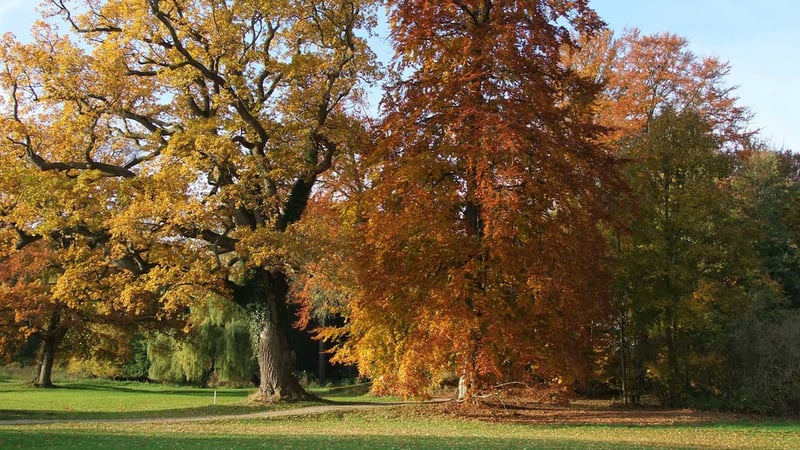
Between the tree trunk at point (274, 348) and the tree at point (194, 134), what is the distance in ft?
0.15

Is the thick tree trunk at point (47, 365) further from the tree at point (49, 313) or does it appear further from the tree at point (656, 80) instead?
the tree at point (656, 80)

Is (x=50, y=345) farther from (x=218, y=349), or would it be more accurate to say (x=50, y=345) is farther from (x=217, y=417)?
(x=217, y=417)

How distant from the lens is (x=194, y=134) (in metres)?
19.0

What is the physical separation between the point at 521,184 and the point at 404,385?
6.05m

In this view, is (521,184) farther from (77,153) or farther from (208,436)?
(77,153)

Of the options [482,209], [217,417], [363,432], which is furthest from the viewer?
[217,417]

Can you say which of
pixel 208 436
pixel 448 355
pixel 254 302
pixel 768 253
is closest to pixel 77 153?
pixel 254 302

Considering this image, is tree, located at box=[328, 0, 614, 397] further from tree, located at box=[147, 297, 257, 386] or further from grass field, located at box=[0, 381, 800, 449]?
tree, located at box=[147, 297, 257, 386]

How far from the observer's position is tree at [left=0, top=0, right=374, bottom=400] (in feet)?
62.3

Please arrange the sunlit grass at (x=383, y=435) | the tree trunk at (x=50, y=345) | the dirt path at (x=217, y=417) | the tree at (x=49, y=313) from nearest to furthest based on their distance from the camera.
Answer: the sunlit grass at (x=383, y=435) → the dirt path at (x=217, y=417) → the tree at (x=49, y=313) → the tree trunk at (x=50, y=345)

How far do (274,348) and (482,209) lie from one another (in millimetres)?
9086

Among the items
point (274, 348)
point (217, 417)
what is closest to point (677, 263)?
point (274, 348)

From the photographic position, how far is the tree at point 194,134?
18984 mm

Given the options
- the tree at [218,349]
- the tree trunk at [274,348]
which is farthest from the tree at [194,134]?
the tree at [218,349]
